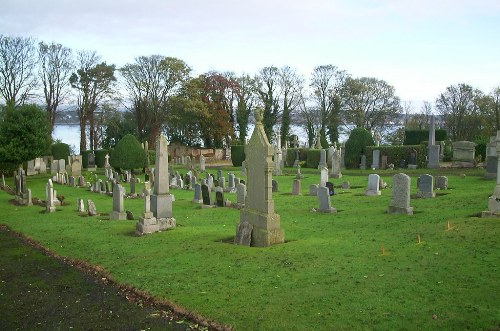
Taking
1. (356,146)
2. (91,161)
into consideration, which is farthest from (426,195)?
(91,161)

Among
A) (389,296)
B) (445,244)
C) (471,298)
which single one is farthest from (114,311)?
(445,244)

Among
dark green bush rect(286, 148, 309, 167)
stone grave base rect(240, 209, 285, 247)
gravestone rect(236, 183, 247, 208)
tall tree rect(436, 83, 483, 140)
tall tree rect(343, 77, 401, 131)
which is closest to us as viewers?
stone grave base rect(240, 209, 285, 247)

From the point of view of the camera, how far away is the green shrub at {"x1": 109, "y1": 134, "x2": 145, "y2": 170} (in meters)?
35.2

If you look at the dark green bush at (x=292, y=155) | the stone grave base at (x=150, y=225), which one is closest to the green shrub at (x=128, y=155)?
the dark green bush at (x=292, y=155)

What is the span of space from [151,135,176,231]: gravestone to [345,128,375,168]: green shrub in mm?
24342

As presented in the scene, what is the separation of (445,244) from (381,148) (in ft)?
87.3

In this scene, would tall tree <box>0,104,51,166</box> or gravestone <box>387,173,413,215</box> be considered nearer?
gravestone <box>387,173,413,215</box>

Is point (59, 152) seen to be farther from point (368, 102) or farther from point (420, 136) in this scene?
point (368, 102)

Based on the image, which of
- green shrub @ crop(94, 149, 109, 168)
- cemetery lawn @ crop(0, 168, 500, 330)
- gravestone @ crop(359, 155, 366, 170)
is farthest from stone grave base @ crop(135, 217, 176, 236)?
green shrub @ crop(94, 149, 109, 168)

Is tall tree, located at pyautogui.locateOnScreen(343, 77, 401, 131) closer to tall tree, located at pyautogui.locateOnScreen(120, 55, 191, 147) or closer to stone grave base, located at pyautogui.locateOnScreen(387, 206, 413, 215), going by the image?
tall tree, located at pyautogui.locateOnScreen(120, 55, 191, 147)

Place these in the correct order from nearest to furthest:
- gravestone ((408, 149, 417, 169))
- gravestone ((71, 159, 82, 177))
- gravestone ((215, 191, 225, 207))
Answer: gravestone ((215, 191, 225, 207)), gravestone ((408, 149, 417, 169)), gravestone ((71, 159, 82, 177))

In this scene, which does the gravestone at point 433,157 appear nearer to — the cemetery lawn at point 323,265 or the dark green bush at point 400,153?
the dark green bush at point 400,153

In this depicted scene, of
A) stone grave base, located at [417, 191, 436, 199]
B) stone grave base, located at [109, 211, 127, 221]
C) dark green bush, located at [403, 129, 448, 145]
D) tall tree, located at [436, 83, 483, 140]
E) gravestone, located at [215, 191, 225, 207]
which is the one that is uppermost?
tall tree, located at [436, 83, 483, 140]

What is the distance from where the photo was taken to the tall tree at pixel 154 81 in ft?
184
